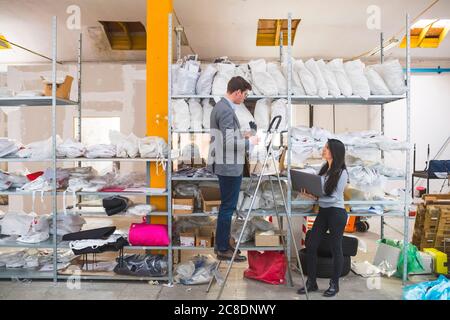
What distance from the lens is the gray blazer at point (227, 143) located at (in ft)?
12.3

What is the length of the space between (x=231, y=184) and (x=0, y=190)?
2952mm

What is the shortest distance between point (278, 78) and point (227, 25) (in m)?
3.44

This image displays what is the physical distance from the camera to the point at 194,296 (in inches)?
163

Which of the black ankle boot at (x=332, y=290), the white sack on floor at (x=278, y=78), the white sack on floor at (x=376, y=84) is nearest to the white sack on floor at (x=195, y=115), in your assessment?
the white sack on floor at (x=278, y=78)

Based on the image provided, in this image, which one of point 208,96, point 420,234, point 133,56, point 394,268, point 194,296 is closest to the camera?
point 194,296

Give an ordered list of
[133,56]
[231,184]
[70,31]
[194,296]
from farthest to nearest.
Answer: [133,56]
[70,31]
[194,296]
[231,184]

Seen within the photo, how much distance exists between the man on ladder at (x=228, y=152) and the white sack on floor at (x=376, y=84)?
5.70 feet

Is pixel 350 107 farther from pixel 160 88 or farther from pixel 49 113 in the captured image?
pixel 49 113

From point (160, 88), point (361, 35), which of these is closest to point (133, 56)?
point (160, 88)

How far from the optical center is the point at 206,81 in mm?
4543

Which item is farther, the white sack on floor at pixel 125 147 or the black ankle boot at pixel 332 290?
the white sack on floor at pixel 125 147

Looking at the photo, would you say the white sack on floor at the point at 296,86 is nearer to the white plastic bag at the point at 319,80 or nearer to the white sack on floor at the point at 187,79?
the white plastic bag at the point at 319,80

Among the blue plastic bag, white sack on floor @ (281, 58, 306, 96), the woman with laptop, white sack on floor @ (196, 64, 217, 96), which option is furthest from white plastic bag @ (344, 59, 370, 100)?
the blue plastic bag

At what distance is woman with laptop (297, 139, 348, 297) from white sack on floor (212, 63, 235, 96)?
137cm
